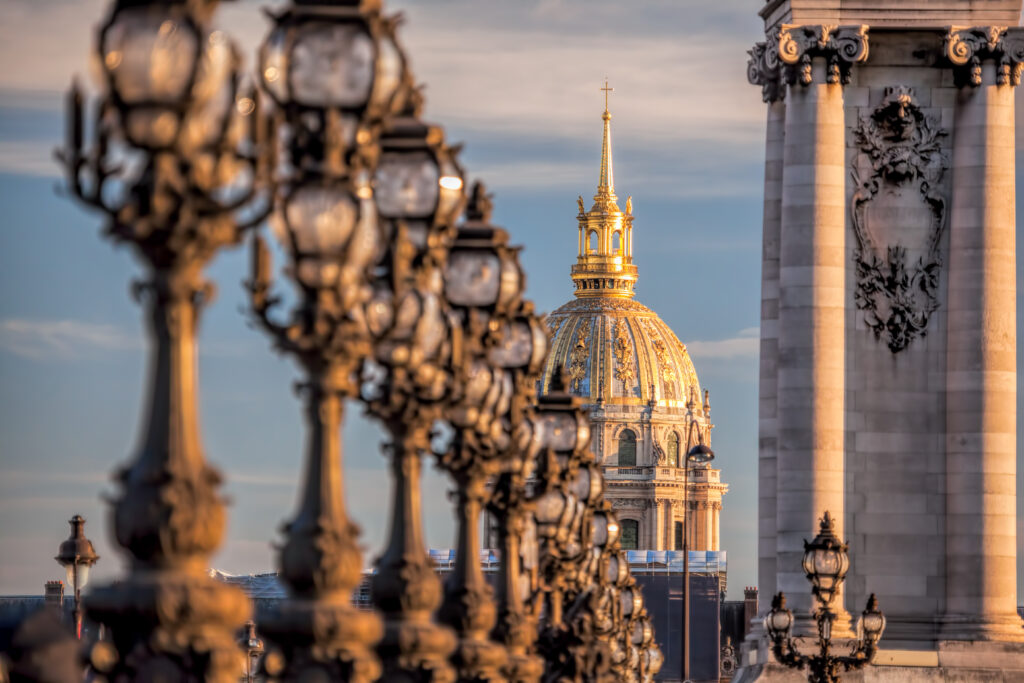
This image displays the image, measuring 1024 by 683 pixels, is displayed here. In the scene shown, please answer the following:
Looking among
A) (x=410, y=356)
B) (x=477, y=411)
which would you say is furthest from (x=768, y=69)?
(x=410, y=356)

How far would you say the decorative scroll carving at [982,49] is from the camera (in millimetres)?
50656

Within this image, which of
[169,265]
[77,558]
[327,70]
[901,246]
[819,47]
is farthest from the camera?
[901,246]

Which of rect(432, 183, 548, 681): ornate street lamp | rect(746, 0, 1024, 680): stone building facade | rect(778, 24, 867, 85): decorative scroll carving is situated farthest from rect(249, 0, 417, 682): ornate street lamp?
rect(778, 24, 867, 85): decorative scroll carving

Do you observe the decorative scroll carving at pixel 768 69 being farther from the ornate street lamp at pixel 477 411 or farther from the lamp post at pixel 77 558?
the ornate street lamp at pixel 477 411

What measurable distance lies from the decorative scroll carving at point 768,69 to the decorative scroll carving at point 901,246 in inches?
79.1

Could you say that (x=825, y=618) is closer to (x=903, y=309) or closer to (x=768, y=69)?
(x=903, y=309)

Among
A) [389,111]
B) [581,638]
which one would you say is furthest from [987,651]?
[389,111]

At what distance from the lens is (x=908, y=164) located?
51500mm

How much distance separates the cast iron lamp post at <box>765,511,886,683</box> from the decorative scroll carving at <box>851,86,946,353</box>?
945cm

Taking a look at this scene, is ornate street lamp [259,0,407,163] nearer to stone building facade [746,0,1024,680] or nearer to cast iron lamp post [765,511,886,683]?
cast iron lamp post [765,511,886,683]

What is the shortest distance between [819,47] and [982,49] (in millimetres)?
2969

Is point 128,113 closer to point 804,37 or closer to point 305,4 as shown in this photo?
point 305,4

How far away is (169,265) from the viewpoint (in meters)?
12.6

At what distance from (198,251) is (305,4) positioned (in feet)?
9.79
